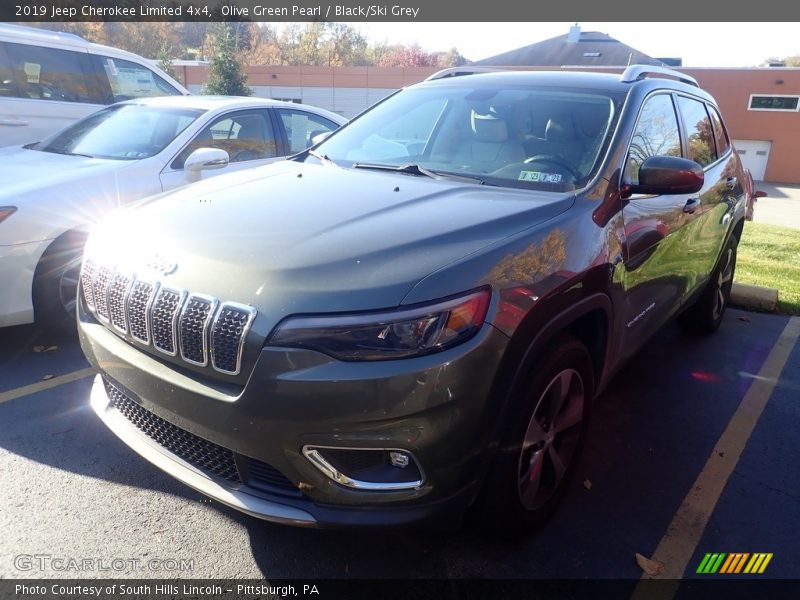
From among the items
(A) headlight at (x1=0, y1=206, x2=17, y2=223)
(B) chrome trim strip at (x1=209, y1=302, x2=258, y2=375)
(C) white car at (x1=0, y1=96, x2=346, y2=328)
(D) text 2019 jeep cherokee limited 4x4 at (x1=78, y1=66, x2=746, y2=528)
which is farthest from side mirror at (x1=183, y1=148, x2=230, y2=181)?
(B) chrome trim strip at (x1=209, y1=302, x2=258, y2=375)

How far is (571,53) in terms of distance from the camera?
31.1m

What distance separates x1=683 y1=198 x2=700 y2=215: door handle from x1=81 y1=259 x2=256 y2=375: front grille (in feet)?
8.77

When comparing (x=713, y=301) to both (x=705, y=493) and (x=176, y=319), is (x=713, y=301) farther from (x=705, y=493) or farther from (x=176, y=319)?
(x=176, y=319)

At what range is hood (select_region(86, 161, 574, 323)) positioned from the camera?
196 centimetres

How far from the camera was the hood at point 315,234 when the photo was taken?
196 centimetres

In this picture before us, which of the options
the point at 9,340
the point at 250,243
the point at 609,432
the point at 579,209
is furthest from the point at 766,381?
the point at 9,340

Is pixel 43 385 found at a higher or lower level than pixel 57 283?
lower

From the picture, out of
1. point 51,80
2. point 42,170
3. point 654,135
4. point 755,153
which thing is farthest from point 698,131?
point 755,153

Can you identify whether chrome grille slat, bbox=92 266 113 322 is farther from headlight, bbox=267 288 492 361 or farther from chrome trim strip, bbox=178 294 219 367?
headlight, bbox=267 288 492 361

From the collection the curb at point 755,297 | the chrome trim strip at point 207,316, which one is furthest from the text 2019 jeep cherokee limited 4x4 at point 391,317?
the curb at point 755,297

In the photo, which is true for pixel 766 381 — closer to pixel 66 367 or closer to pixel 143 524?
pixel 143 524

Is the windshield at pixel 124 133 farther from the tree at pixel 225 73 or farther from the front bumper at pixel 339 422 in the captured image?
the tree at pixel 225 73

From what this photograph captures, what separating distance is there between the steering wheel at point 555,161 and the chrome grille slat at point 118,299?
1.89 metres

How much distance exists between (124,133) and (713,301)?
4.98 m
